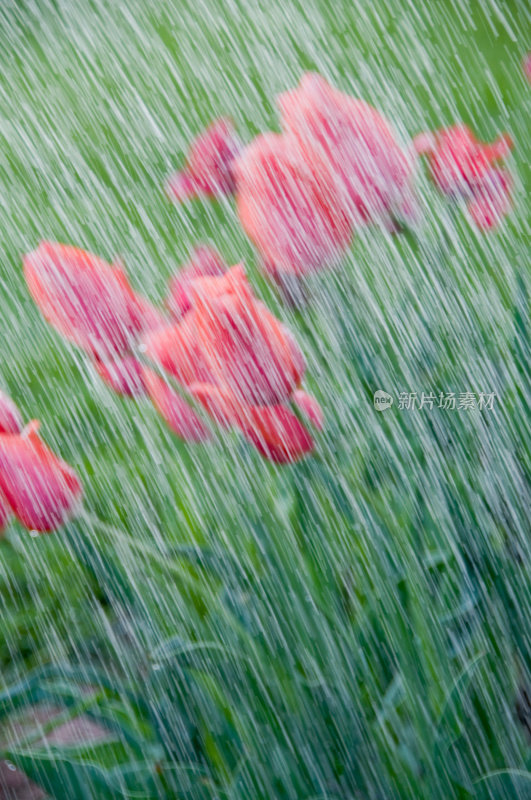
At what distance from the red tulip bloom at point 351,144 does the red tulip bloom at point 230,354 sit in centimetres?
4

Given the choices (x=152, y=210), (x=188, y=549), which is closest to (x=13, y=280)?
(x=152, y=210)

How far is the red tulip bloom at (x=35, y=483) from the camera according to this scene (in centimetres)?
15

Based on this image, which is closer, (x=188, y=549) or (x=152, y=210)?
(x=188, y=549)

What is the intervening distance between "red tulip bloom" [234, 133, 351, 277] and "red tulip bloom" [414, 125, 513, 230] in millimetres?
44

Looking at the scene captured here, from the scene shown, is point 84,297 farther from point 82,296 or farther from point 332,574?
point 332,574

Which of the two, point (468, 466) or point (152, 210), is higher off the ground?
point (152, 210)

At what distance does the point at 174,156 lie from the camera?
530 millimetres

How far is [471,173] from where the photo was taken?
0.69 feet

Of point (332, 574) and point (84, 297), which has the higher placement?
point (84, 297)

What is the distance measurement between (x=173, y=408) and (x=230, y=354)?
0.02 meters

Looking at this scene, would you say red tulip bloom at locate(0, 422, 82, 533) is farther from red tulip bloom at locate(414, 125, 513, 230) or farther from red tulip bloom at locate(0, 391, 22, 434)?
red tulip bloom at locate(414, 125, 513, 230)

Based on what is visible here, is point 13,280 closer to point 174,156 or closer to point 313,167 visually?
point 174,156

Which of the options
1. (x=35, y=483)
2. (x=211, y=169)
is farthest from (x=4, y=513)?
(x=211, y=169)

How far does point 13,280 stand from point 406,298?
248 millimetres
